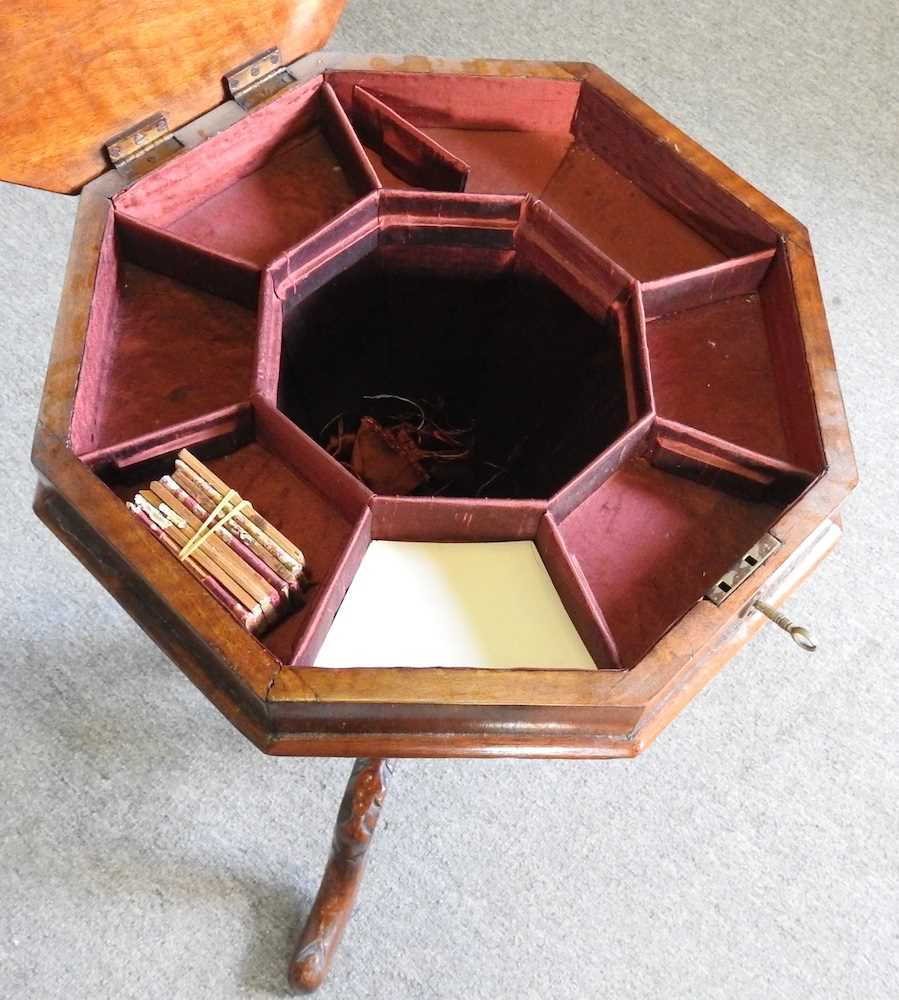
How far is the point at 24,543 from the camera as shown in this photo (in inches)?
68.6

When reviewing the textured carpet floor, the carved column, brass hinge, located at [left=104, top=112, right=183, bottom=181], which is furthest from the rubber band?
the textured carpet floor

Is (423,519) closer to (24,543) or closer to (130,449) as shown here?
(130,449)

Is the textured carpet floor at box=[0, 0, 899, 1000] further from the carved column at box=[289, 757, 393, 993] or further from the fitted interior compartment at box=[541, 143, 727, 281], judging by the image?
the fitted interior compartment at box=[541, 143, 727, 281]

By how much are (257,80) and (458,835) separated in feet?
3.70

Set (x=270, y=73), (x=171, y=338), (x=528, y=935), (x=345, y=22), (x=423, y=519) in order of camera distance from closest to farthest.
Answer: (x=423, y=519)
(x=171, y=338)
(x=270, y=73)
(x=528, y=935)
(x=345, y=22)

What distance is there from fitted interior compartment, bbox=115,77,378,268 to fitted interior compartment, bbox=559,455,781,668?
1.49 ft

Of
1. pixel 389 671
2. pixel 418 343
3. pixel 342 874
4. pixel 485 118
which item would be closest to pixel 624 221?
pixel 485 118

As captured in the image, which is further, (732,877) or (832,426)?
(732,877)

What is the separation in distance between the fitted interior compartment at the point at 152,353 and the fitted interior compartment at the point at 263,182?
61mm

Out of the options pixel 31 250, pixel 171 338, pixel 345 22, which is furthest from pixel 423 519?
pixel 345 22

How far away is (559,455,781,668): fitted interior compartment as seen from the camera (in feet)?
3.12

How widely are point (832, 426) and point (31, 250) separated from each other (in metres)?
1.68

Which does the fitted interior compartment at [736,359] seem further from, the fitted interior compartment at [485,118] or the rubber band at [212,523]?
the rubber band at [212,523]

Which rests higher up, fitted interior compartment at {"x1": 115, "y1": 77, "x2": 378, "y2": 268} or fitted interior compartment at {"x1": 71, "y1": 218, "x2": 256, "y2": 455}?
fitted interior compartment at {"x1": 115, "y1": 77, "x2": 378, "y2": 268}
